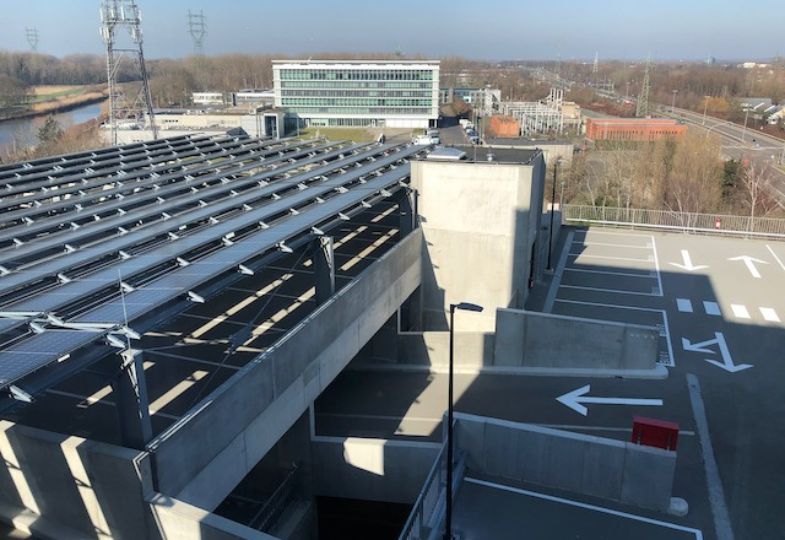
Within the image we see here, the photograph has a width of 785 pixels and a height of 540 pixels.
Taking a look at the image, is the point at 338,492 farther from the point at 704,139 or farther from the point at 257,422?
the point at 704,139

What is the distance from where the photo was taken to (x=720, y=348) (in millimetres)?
17438

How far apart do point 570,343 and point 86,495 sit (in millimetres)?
12422

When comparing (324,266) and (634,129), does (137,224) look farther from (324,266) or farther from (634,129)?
(634,129)

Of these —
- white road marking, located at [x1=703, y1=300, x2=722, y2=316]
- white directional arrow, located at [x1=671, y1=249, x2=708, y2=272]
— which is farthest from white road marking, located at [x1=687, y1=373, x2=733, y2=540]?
white directional arrow, located at [x1=671, y1=249, x2=708, y2=272]

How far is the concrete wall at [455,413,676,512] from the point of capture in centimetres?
1100

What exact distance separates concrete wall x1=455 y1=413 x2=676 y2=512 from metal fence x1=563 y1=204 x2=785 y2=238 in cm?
2165

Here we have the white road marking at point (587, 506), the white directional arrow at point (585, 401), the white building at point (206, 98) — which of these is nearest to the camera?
the white road marking at point (587, 506)

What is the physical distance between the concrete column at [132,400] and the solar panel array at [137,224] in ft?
1.23

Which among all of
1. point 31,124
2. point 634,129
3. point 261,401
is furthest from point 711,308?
point 31,124

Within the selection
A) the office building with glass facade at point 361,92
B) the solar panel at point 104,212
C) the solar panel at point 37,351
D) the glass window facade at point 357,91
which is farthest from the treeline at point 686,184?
the office building with glass facade at point 361,92

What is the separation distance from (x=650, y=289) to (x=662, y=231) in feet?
30.9

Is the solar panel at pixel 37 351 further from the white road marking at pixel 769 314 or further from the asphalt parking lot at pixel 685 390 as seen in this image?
the white road marking at pixel 769 314

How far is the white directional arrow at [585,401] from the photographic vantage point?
582 inches

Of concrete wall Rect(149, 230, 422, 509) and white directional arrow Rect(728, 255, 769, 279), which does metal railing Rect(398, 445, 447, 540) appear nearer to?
concrete wall Rect(149, 230, 422, 509)
